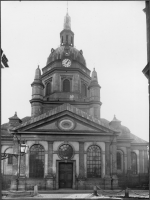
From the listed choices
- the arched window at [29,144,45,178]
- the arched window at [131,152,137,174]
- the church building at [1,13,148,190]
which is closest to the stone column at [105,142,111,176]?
the church building at [1,13,148,190]

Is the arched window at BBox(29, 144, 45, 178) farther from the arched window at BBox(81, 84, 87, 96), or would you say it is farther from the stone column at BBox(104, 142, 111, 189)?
the arched window at BBox(81, 84, 87, 96)

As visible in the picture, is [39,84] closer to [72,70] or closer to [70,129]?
[72,70]

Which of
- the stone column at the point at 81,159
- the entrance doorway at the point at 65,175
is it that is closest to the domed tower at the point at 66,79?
the stone column at the point at 81,159

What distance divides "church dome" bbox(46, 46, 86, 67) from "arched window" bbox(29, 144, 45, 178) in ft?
50.9

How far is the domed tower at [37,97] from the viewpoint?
40031 mm

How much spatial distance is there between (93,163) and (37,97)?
12590 mm

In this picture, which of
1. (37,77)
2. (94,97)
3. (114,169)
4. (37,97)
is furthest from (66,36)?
(114,169)

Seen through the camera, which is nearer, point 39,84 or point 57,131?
point 57,131

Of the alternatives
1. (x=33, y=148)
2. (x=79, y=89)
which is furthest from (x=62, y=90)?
(x=33, y=148)

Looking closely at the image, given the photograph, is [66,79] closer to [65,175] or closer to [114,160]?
[114,160]

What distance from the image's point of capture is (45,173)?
3192 cm

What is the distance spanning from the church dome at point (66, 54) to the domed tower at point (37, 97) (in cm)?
469

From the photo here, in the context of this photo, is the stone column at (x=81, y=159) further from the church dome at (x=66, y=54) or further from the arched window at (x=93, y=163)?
the church dome at (x=66, y=54)

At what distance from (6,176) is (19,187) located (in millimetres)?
3567
